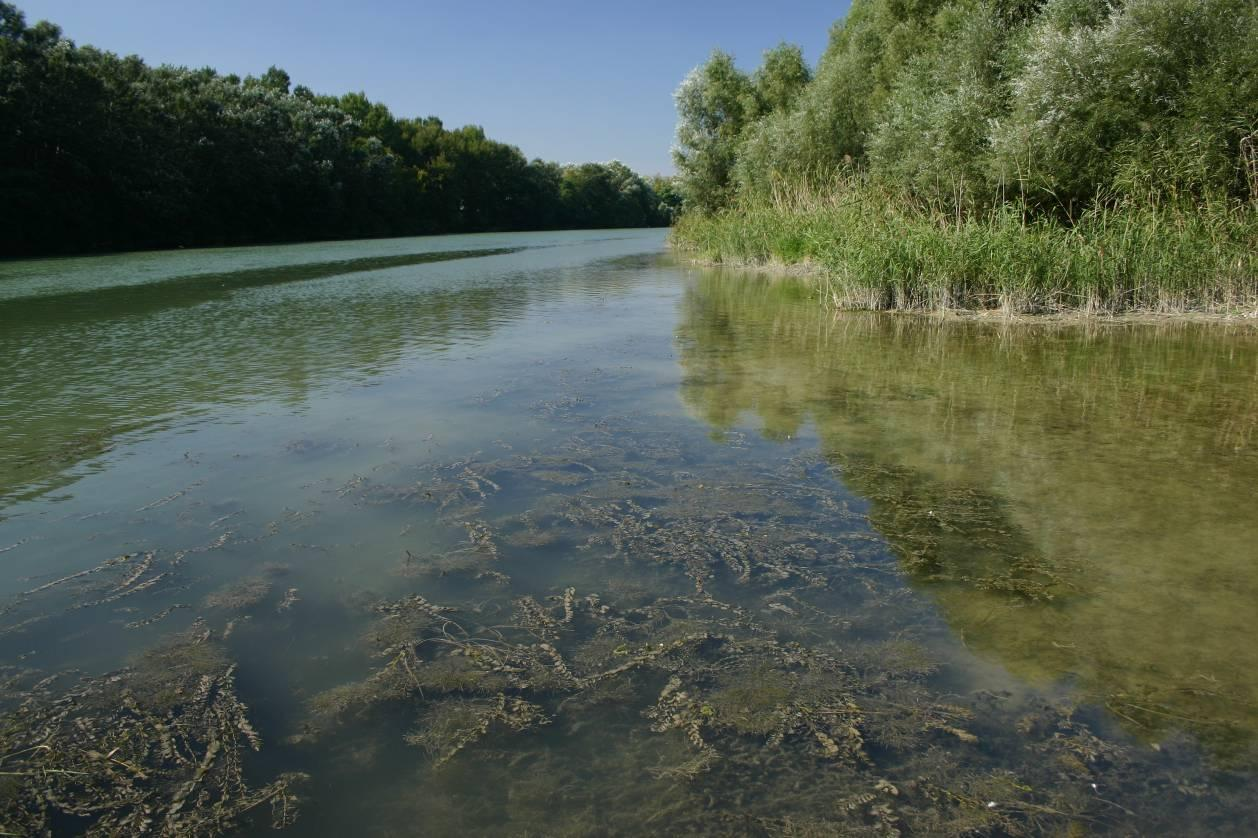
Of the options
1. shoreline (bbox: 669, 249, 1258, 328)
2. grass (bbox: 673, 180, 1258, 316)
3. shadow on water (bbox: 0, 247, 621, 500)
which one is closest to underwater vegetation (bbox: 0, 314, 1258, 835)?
shadow on water (bbox: 0, 247, 621, 500)

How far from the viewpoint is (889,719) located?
9.07 ft

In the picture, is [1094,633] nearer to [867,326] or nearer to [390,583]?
[390,583]

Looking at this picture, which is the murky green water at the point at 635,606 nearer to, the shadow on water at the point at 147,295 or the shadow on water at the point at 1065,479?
the shadow on water at the point at 1065,479

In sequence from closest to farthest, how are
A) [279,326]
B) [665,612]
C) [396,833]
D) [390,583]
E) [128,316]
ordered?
[396,833] → [665,612] → [390,583] → [279,326] → [128,316]

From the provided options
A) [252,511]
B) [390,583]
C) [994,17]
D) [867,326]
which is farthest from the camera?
[994,17]

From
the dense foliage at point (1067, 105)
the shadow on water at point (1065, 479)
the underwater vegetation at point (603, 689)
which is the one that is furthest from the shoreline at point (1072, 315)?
the underwater vegetation at point (603, 689)

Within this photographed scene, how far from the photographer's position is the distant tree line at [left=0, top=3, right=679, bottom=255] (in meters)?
36.1

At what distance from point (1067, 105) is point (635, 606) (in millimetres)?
13157

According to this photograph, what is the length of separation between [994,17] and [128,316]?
59.2ft

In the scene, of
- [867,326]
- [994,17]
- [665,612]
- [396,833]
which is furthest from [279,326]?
[994,17]

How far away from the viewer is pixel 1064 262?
1166cm

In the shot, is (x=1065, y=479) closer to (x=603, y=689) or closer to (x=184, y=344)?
(x=603, y=689)

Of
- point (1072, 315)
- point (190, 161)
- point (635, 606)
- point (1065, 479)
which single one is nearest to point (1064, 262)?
point (1072, 315)

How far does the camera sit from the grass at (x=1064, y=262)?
36.8 feet
